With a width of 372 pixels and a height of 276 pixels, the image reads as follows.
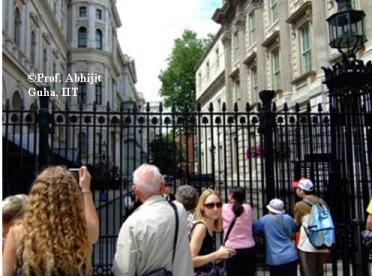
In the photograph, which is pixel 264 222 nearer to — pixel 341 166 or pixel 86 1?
pixel 341 166

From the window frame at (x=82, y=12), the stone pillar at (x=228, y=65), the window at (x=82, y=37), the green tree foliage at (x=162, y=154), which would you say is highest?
the window frame at (x=82, y=12)

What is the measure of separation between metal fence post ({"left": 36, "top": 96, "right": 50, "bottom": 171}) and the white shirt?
13.4 ft

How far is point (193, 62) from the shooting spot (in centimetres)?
5306

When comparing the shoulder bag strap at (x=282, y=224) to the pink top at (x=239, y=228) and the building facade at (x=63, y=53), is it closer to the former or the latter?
the pink top at (x=239, y=228)

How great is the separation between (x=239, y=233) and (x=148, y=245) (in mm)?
2938

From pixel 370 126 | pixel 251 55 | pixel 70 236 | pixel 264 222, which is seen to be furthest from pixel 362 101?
pixel 251 55

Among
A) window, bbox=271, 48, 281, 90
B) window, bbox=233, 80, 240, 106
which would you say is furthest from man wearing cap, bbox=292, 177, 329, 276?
window, bbox=233, 80, 240, 106

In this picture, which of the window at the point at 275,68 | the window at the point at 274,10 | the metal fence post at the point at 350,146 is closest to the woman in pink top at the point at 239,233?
the metal fence post at the point at 350,146

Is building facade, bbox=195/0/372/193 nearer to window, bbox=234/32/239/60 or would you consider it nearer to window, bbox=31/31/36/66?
window, bbox=234/32/239/60

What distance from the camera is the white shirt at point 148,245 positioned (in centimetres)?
322

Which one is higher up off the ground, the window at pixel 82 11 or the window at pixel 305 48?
the window at pixel 82 11

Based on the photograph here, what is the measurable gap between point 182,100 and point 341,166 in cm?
4556

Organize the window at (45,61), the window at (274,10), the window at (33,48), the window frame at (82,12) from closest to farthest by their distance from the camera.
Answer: the window at (274,10), the window at (33,48), the window at (45,61), the window frame at (82,12)

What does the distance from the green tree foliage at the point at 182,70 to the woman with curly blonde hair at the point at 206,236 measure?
47492mm
